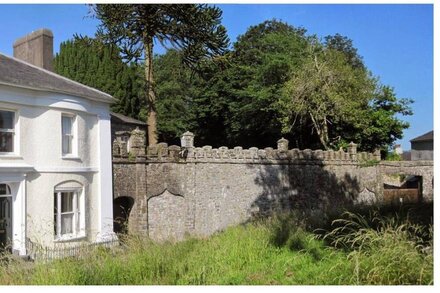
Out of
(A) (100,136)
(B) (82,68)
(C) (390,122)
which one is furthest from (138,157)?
(C) (390,122)

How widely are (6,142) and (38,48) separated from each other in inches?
242

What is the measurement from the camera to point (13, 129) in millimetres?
13758

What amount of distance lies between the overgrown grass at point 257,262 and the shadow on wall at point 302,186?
33.3 ft

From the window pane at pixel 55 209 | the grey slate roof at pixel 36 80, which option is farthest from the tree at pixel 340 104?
the window pane at pixel 55 209

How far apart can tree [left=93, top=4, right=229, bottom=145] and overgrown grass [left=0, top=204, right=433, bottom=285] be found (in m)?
12.9

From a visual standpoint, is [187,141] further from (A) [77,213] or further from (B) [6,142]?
(B) [6,142]

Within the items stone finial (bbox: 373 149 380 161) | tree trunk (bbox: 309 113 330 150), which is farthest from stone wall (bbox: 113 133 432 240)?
stone finial (bbox: 373 149 380 161)

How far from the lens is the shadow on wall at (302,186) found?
20844 millimetres

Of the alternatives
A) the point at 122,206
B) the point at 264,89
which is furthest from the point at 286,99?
the point at 122,206

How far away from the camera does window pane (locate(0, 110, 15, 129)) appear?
1359 cm

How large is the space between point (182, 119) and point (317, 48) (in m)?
12.2

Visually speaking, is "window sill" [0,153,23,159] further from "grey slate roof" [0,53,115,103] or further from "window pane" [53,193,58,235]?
"grey slate roof" [0,53,115,103]

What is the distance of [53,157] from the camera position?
14.6 metres

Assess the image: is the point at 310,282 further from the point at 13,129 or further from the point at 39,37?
the point at 39,37
